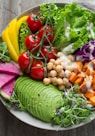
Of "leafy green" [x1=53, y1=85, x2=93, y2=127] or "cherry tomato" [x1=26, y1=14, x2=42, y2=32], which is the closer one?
"leafy green" [x1=53, y1=85, x2=93, y2=127]

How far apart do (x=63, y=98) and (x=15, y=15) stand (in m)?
0.38

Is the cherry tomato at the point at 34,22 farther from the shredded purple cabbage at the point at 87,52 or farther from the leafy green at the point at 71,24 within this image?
the shredded purple cabbage at the point at 87,52

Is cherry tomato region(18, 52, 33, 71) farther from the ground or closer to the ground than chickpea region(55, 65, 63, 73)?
farther from the ground

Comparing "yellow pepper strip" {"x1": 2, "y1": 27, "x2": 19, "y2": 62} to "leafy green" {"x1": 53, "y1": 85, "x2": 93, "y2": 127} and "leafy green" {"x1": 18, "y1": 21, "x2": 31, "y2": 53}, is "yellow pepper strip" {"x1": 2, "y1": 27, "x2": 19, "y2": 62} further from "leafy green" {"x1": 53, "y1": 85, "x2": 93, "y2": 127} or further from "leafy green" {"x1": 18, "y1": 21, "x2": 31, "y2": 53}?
"leafy green" {"x1": 53, "y1": 85, "x2": 93, "y2": 127}

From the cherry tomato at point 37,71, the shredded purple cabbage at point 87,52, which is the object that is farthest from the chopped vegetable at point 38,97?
the shredded purple cabbage at point 87,52

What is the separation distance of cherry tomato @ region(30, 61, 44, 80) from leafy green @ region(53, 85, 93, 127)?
0.31 feet

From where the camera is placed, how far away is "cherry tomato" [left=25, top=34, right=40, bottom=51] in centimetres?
112

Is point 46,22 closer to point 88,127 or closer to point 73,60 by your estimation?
point 73,60

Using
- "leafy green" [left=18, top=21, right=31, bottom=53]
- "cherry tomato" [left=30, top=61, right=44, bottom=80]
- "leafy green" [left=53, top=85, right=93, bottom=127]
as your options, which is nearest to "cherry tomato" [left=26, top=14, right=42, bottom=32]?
"leafy green" [left=18, top=21, right=31, bottom=53]

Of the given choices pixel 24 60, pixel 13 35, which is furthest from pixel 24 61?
pixel 13 35

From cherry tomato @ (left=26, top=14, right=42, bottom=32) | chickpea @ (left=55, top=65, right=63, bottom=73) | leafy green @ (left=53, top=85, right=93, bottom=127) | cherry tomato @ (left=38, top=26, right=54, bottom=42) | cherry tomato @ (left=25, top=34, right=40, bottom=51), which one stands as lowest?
leafy green @ (left=53, top=85, right=93, bottom=127)

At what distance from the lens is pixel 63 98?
3.53 feet

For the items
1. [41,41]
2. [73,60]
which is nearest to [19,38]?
[41,41]

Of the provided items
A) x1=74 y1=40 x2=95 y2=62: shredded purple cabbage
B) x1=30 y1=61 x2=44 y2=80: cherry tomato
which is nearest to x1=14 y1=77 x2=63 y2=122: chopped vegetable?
x1=30 y1=61 x2=44 y2=80: cherry tomato
